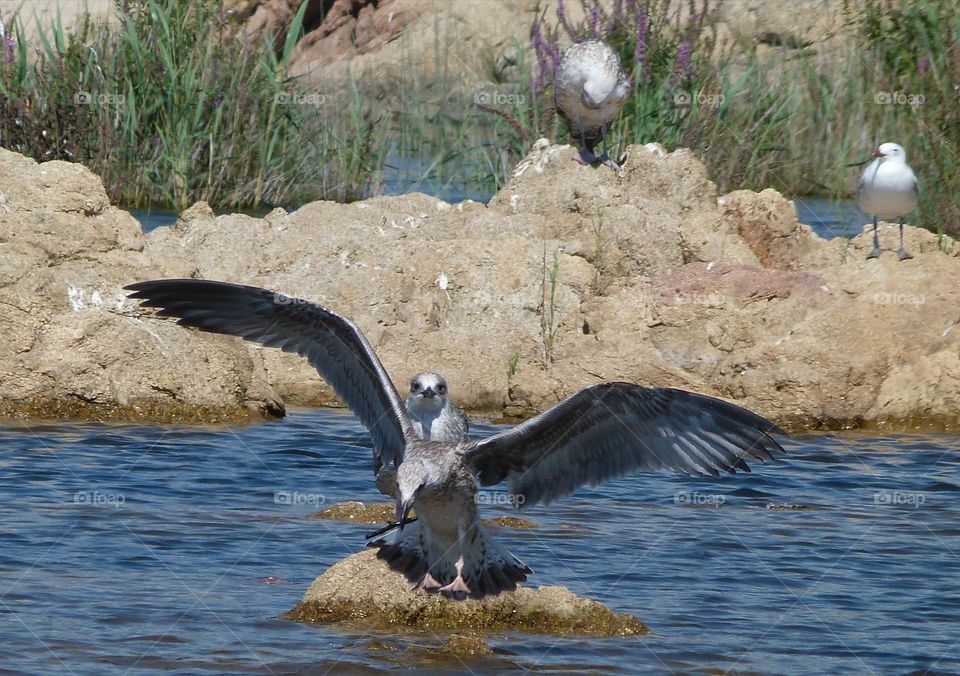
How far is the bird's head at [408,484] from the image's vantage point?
6.08m

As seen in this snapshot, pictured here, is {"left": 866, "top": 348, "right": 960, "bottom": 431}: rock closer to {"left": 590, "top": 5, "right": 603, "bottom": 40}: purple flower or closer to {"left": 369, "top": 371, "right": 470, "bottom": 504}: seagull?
{"left": 369, "top": 371, "right": 470, "bottom": 504}: seagull

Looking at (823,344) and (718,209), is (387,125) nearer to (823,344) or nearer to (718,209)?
(718,209)

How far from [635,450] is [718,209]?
500 cm

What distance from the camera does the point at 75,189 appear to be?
9922 mm

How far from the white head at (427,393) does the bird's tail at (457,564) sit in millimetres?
704

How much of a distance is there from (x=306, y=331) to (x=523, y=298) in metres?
3.80

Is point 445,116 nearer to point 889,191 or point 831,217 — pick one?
point 831,217

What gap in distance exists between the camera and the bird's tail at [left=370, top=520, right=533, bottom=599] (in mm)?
6148

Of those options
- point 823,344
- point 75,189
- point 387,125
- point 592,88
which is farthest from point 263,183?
point 823,344

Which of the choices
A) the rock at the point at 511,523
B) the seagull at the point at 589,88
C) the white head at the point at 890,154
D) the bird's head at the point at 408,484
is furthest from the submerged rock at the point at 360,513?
the white head at the point at 890,154

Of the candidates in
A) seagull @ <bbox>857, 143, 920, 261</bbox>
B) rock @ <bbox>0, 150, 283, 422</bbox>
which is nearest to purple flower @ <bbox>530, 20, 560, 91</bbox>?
seagull @ <bbox>857, 143, 920, 261</bbox>

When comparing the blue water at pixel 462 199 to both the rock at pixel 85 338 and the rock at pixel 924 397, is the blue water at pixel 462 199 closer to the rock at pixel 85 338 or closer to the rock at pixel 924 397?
the rock at pixel 85 338

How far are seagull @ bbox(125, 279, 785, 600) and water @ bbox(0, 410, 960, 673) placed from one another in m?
0.38

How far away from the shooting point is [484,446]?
6.30 metres
